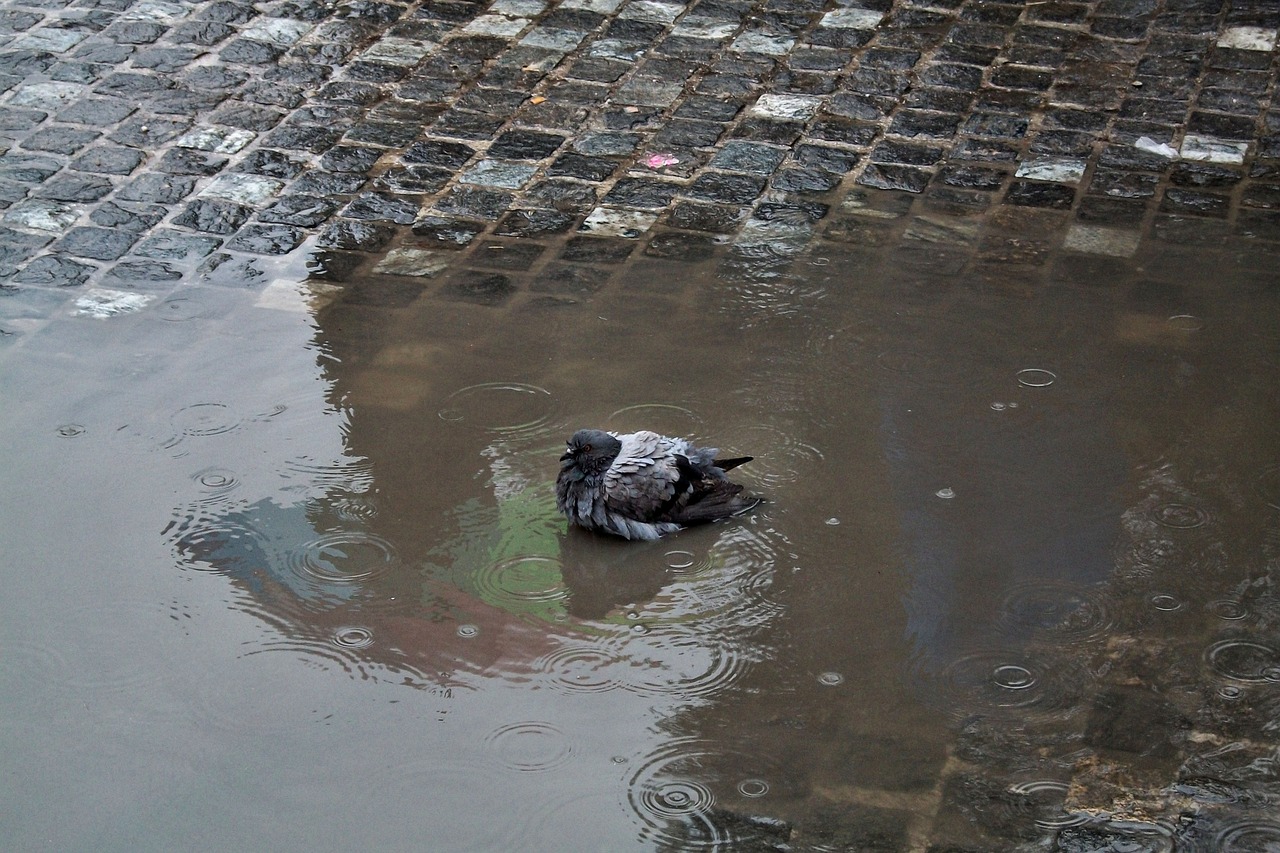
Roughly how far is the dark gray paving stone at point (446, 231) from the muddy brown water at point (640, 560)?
1.72ft

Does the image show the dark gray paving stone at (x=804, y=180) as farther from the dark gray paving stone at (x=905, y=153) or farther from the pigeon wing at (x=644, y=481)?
the pigeon wing at (x=644, y=481)

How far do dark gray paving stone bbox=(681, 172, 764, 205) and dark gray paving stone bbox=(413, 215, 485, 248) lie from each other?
124 centimetres

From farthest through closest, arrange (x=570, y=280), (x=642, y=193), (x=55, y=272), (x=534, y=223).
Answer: (x=642, y=193)
(x=534, y=223)
(x=55, y=272)
(x=570, y=280)

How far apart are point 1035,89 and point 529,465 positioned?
4771mm

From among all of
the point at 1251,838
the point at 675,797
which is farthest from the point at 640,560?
the point at 1251,838

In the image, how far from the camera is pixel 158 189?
820 cm

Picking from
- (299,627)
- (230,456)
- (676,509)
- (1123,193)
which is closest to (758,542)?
(676,509)

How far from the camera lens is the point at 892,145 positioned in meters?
8.48

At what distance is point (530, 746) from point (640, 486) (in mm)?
1244

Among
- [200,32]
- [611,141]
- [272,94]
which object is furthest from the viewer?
[200,32]

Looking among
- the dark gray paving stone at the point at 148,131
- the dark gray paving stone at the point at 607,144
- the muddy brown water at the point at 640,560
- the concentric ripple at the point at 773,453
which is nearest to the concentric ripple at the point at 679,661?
the muddy brown water at the point at 640,560

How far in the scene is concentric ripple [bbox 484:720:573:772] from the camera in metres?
4.58

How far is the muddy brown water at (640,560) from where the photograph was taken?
448 centimetres

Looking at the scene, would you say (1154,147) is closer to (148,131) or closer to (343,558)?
(343,558)
